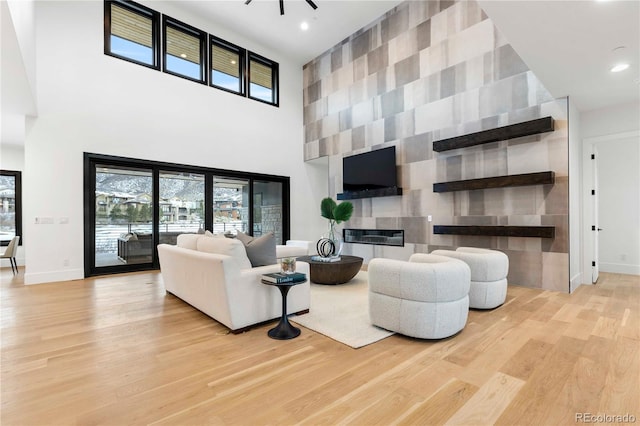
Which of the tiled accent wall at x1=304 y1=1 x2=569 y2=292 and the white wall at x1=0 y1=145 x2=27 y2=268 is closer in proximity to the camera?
the tiled accent wall at x1=304 y1=1 x2=569 y2=292

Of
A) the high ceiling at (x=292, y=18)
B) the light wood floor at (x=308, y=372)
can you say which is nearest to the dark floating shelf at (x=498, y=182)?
the light wood floor at (x=308, y=372)

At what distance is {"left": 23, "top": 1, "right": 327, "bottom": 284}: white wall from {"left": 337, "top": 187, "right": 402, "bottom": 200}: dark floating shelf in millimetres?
2488

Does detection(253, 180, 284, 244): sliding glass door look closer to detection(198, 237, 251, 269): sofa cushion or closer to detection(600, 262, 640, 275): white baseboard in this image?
detection(198, 237, 251, 269): sofa cushion

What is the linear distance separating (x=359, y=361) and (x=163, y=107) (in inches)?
253

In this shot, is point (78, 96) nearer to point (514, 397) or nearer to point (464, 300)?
point (464, 300)

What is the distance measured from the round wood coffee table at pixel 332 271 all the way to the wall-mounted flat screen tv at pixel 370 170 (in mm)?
2435

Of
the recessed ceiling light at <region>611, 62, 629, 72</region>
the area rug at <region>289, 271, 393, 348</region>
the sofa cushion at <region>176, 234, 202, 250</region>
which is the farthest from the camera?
the sofa cushion at <region>176, 234, 202, 250</region>

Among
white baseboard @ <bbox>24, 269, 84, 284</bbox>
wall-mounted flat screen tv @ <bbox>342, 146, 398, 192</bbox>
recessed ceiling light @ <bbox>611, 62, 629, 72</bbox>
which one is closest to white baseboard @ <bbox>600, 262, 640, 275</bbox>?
recessed ceiling light @ <bbox>611, 62, 629, 72</bbox>

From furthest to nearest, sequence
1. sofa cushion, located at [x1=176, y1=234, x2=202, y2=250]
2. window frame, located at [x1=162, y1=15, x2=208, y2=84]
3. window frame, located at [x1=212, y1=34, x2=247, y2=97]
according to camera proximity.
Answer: window frame, located at [x1=212, y1=34, x2=247, y2=97]
window frame, located at [x1=162, y1=15, x2=208, y2=84]
sofa cushion, located at [x1=176, y1=234, x2=202, y2=250]

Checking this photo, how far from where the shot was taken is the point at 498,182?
478cm

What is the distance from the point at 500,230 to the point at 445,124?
2.14 m

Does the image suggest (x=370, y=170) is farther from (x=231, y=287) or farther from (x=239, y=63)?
(x=231, y=287)

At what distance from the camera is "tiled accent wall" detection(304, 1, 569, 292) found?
4.56 m

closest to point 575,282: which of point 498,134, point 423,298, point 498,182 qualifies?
point 498,182
